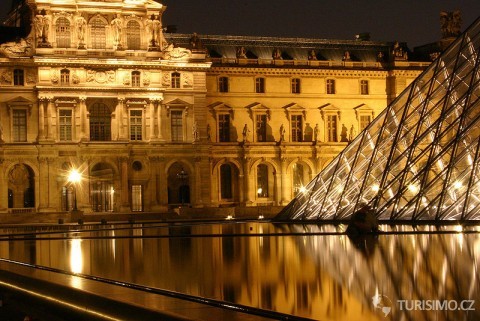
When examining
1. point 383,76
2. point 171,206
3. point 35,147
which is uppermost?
point 383,76

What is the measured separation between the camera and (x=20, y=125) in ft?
202

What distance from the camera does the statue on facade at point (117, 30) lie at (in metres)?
62.6

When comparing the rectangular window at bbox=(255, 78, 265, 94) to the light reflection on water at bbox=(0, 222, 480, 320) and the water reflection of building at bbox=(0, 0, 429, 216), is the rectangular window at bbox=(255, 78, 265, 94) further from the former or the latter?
the light reflection on water at bbox=(0, 222, 480, 320)

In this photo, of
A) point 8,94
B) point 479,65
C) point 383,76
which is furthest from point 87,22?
point 479,65

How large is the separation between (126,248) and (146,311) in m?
15.0

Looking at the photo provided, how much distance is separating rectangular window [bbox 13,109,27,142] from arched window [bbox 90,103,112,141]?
4277mm

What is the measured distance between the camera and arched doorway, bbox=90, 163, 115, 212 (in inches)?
2474

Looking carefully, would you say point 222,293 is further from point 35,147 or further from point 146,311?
point 35,147

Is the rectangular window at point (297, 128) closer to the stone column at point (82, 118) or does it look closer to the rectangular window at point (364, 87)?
the rectangular window at point (364, 87)

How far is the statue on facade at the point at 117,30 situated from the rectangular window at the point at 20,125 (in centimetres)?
737

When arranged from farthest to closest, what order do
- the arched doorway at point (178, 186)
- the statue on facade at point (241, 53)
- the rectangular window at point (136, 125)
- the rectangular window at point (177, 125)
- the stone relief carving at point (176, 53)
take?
the statue on facade at point (241, 53) < the arched doorway at point (178, 186) < the rectangular window at point (177, 125) < the stone relief carving at point (176, 53) < the rectangular window at point (136, 125)

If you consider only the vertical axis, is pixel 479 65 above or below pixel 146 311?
above

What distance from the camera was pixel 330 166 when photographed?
129 feet

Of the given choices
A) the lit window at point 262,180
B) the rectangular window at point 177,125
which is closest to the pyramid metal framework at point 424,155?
the rectangular window at point 177,125
